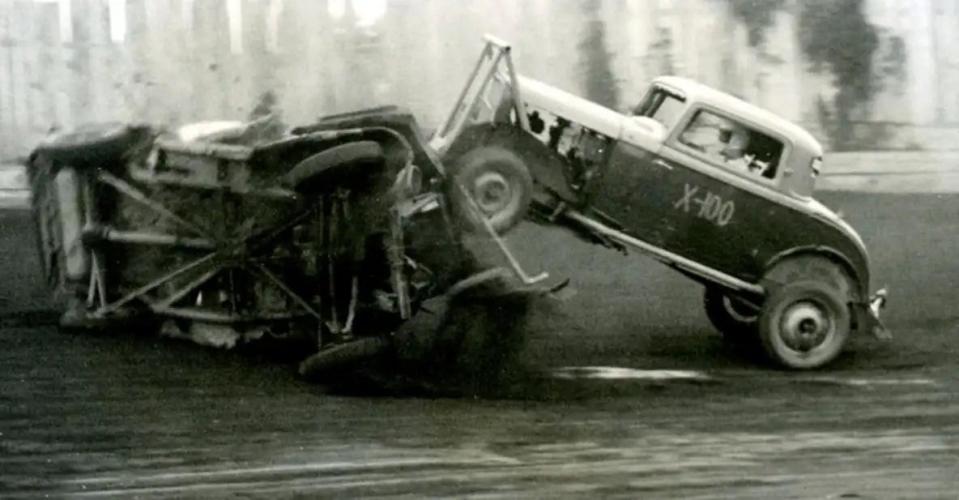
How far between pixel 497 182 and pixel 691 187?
47.0 inches

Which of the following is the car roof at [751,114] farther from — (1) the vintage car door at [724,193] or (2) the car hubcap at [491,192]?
(2) the car hubcap at [491,192]

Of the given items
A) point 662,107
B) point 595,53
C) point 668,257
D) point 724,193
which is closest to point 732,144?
point 724,193

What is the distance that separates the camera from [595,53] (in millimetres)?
13625

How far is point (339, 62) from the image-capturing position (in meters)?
12.2

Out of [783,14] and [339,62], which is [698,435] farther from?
[783,14]

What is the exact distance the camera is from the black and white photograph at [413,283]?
23.2 feet

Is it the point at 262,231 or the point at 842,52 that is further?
the point at 842,52

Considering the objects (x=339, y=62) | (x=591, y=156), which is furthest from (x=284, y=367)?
(x=339, y=62)

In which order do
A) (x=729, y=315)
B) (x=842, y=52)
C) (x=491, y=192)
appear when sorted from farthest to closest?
(x=842, y=52) → (x=729, y=315) → (x=491, y=192)

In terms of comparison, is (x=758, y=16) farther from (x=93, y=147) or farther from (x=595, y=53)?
(x=93, y=147)

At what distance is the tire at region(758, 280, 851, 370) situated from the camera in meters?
9.68

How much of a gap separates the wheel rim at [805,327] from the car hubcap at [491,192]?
6.21 ft

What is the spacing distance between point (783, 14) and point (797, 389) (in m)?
6.17

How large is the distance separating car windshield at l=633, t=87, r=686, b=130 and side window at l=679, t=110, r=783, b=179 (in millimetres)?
133
